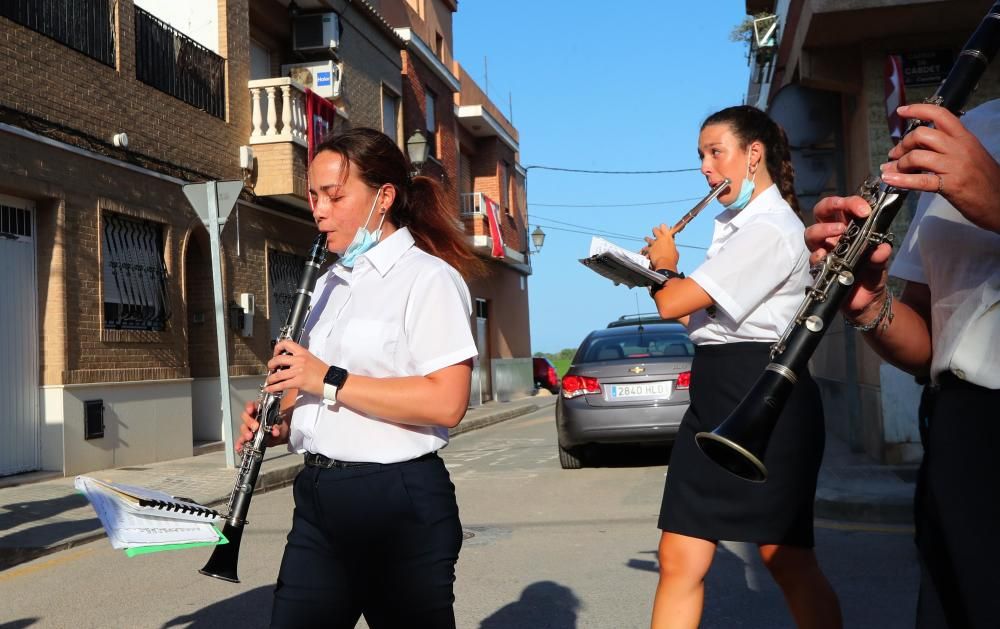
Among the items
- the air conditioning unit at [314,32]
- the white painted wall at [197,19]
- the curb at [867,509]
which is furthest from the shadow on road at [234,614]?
the air conditioning unit at [314,32]

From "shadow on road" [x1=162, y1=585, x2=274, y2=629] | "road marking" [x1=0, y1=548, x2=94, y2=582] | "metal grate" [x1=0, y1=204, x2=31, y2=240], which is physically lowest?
"road marking" [x1=0, y1=548, x2=94, y2=582]

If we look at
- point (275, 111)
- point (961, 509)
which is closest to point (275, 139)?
point (275, 111)

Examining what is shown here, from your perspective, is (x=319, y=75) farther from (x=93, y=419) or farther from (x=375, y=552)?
(x=375, y=552)

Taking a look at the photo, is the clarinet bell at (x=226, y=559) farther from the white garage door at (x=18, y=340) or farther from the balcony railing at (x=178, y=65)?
the balcony railing at (x=178, y=65)

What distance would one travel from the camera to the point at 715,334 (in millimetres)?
3291

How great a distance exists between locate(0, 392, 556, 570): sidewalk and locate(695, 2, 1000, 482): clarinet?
21.2ft

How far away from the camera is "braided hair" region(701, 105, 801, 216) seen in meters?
3.55

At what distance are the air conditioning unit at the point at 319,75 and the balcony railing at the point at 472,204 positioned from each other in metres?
11.2

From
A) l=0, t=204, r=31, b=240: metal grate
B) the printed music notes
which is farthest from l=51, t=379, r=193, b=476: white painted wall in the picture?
the printed music notes

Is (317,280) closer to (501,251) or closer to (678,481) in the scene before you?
(678,481)

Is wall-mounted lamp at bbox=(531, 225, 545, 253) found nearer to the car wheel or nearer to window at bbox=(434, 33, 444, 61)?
window at bbox=(434, 33, 444, 61)

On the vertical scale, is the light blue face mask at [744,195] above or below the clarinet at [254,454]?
above

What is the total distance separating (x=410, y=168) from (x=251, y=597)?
3.40 metres

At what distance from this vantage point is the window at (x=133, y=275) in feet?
42.0
